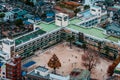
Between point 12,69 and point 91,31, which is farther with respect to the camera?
point 91,31

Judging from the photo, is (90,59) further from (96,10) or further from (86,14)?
(96,10)

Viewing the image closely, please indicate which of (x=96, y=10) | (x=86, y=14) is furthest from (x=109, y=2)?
(x=86, y=14)

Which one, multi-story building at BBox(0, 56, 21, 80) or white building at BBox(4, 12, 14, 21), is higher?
white building at BBox(4, 12, 14, 21)

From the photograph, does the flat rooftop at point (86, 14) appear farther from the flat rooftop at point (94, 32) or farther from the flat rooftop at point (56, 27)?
the flat rooftop at point (94, 32)

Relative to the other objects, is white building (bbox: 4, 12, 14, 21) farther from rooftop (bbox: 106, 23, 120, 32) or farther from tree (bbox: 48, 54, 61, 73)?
tree (bbox: 48, 54, 61, 73)

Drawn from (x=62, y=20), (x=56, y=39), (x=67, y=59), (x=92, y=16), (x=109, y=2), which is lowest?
(x=67, y=59)

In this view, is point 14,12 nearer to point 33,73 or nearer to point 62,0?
point 62,0

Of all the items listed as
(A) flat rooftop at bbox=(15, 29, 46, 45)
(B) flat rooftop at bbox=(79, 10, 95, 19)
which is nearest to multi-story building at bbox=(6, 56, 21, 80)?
(A) flat rooftop at bbox=(15, 29, 46, 45)
